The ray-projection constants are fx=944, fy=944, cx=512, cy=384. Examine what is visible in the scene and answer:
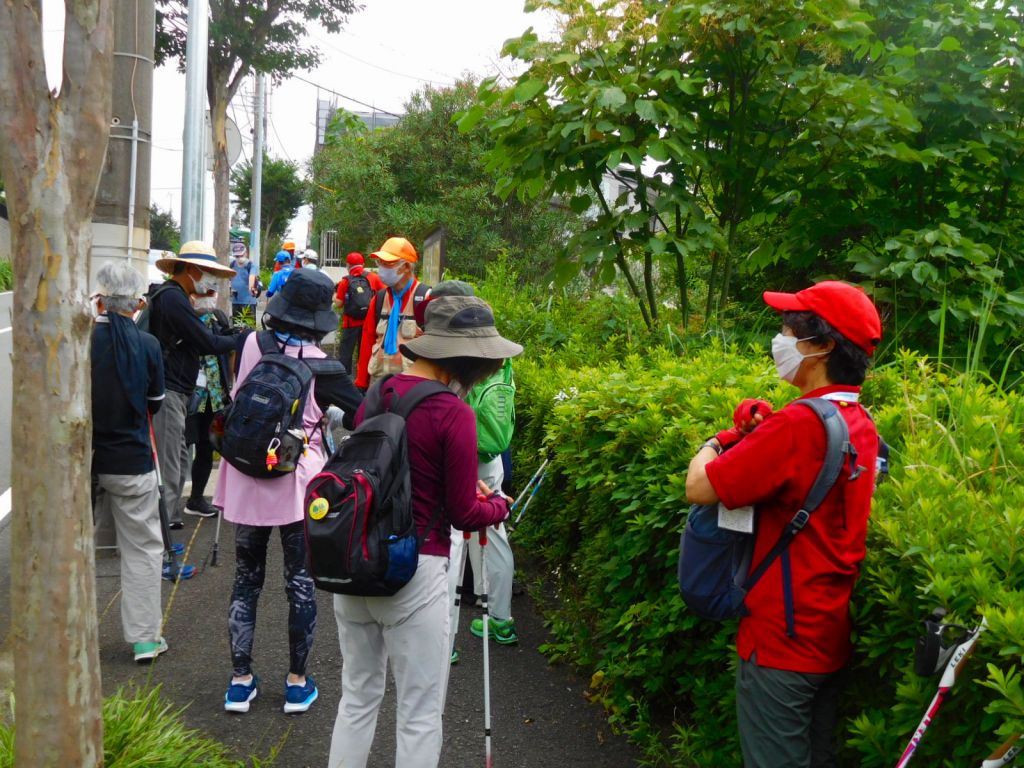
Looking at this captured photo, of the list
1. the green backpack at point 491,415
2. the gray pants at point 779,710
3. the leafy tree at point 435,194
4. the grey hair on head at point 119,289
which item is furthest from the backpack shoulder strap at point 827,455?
the leafy tree at point 435,194

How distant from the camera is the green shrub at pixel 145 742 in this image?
3.31 metres

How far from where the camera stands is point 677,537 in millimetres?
3840

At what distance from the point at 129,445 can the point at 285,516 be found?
43.5 inches

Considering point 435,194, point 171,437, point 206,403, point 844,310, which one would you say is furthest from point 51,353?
point 435,194

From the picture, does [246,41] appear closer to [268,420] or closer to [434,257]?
[434,257]

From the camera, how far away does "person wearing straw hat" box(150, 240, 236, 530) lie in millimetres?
5906

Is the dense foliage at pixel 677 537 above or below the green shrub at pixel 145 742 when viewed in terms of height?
above

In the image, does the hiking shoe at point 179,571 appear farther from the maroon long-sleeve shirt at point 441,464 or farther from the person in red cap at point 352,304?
the person in red cap at point 352,304

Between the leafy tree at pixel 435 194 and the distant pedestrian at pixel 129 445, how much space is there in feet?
30.7

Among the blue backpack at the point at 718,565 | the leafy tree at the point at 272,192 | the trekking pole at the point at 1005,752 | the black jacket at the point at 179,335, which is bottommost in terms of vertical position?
the trekking pole at the point at 1005,752

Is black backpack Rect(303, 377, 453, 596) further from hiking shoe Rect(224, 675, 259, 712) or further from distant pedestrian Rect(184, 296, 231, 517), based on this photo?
distant pedestrian Rect(184, 296, 231, 517)

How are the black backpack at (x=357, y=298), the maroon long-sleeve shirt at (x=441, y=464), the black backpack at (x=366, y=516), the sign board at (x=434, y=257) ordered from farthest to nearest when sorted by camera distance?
the sign board at (x=434, y=257) → the black backpack at (x=357, y=298) → the maroon long-sleeve shirt at (x=441, y=464) → the black backpack at (x=366, y=516)

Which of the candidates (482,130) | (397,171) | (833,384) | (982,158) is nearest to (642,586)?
(833,384)

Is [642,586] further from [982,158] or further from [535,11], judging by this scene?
[535,11]
